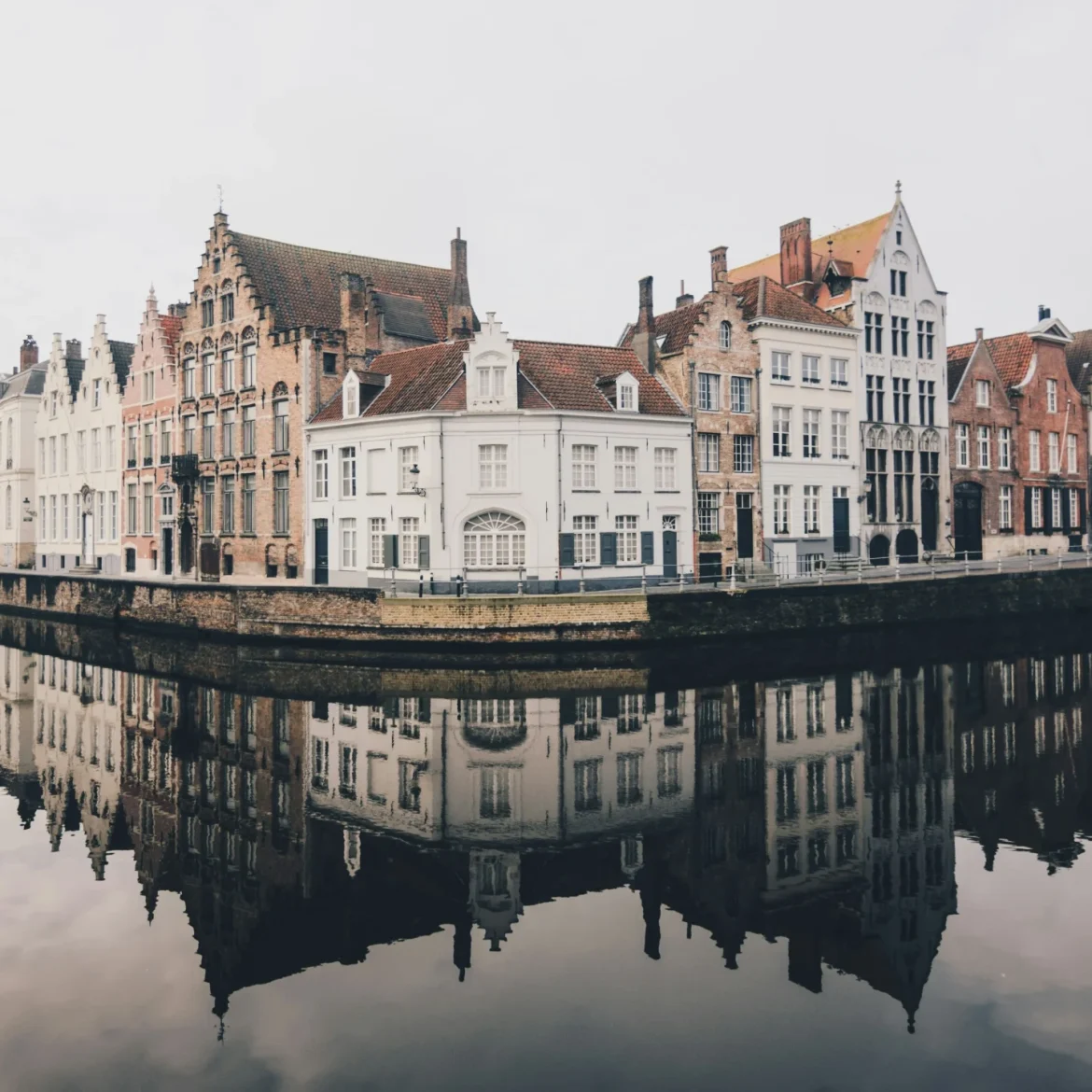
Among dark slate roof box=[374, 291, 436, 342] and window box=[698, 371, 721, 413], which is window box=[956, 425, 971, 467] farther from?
dark slate roof box=[374, 291, 436, 342]

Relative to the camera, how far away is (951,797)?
56.6 ft

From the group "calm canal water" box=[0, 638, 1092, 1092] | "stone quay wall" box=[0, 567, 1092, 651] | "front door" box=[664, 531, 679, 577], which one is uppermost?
"front door" box=[664, 531, 679, 577]

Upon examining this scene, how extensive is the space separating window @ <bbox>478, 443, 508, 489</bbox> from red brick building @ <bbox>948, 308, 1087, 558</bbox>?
2471 cm

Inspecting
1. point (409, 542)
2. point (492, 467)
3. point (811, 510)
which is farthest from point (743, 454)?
point (409, 542)

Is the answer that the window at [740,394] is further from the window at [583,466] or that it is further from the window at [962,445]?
the window at [962,445]

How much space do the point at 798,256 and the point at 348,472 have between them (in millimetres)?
23329

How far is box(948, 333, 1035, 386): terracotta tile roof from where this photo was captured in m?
52.4

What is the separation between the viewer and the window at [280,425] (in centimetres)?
4294

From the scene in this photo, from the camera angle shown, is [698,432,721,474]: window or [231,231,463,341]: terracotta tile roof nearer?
[698,432,721,474]: window

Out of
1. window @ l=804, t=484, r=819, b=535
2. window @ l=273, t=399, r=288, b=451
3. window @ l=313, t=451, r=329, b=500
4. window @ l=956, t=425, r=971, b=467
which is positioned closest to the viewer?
window @ l=313, t=451, r=329, b=500

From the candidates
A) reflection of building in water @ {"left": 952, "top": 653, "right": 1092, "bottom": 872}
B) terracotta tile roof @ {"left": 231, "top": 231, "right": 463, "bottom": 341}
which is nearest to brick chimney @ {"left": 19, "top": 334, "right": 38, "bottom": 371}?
terracotta tile roof @ {"left": 231, "top": 231, "right": 463, "bottom": 341}

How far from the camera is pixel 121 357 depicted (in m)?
56.2

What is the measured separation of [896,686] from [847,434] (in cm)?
2152

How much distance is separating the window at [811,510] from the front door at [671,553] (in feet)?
26.0
